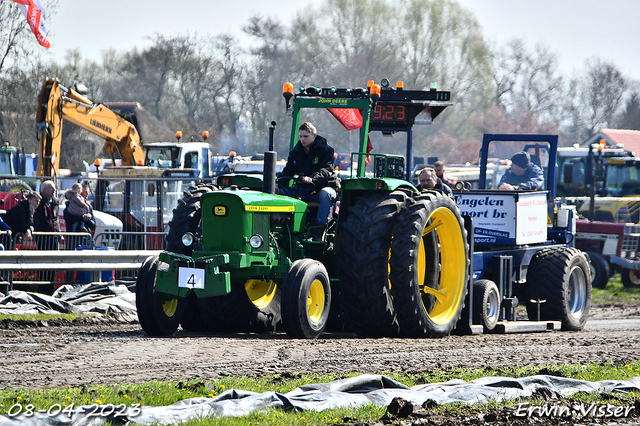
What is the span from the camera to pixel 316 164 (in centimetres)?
909

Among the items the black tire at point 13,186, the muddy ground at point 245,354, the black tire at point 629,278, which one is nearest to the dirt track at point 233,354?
the muddy ground at point 245,354

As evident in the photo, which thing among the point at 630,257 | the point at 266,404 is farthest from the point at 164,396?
the point at 630,257

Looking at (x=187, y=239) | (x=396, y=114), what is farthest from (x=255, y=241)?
(x=396, y=114)

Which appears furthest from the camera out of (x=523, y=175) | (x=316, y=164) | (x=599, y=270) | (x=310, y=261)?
(x=599, y=270)

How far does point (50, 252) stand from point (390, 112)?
5.95 metres

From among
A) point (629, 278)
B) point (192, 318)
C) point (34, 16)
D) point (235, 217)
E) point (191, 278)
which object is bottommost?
point (629, 278)

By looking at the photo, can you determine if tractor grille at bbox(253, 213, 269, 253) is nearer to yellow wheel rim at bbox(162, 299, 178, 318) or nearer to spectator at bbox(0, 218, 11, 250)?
yellow wheel rim at bbox(162, 299, 178, 318)

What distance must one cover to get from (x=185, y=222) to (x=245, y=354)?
2.18 meters

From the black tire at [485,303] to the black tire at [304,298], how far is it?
8.05ft

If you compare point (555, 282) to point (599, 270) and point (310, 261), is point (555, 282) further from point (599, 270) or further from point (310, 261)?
point (599, 270)

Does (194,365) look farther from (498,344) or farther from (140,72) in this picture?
(140,72)

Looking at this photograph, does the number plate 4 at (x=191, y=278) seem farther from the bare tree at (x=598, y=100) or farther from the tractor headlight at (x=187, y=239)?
the bare tree at (x=598, y=100)

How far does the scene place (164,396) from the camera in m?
4.97

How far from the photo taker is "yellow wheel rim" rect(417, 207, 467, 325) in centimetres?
945
